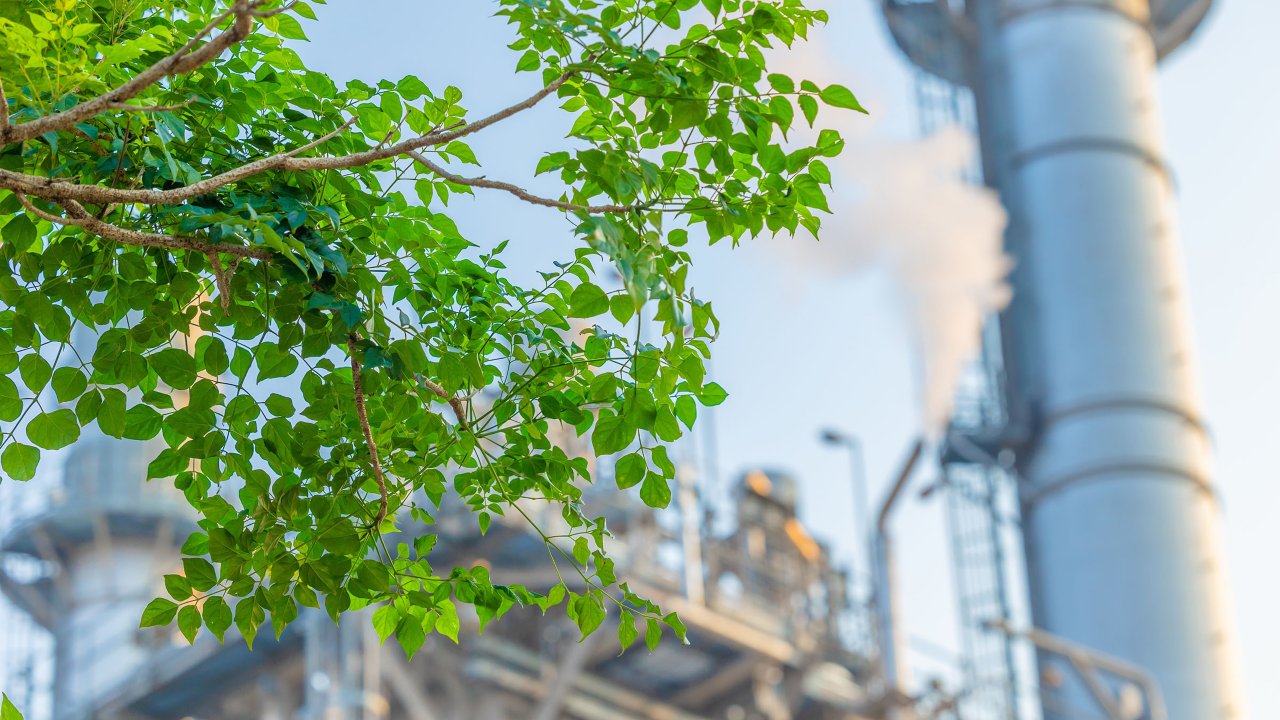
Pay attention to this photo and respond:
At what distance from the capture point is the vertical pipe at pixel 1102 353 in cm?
2670

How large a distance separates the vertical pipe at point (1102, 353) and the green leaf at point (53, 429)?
22964 mm

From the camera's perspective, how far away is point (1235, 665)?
26.4 m

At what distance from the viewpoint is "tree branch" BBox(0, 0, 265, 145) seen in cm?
383

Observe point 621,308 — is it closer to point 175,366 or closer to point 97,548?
point 175,366

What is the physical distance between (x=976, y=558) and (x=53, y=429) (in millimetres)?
26835

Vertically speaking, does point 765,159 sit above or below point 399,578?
above

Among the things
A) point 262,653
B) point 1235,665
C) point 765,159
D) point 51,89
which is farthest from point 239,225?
point 1235,665

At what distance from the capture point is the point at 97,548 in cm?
2697

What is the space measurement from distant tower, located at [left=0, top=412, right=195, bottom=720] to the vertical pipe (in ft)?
40.4

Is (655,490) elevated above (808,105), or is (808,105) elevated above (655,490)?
(808,105)

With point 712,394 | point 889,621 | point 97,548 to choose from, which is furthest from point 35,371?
point 97,548

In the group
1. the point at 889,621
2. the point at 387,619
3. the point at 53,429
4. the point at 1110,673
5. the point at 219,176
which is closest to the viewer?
the point at 219,176

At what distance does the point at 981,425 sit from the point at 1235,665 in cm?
575

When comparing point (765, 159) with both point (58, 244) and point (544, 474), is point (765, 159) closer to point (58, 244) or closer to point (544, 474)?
point (544, 474)
